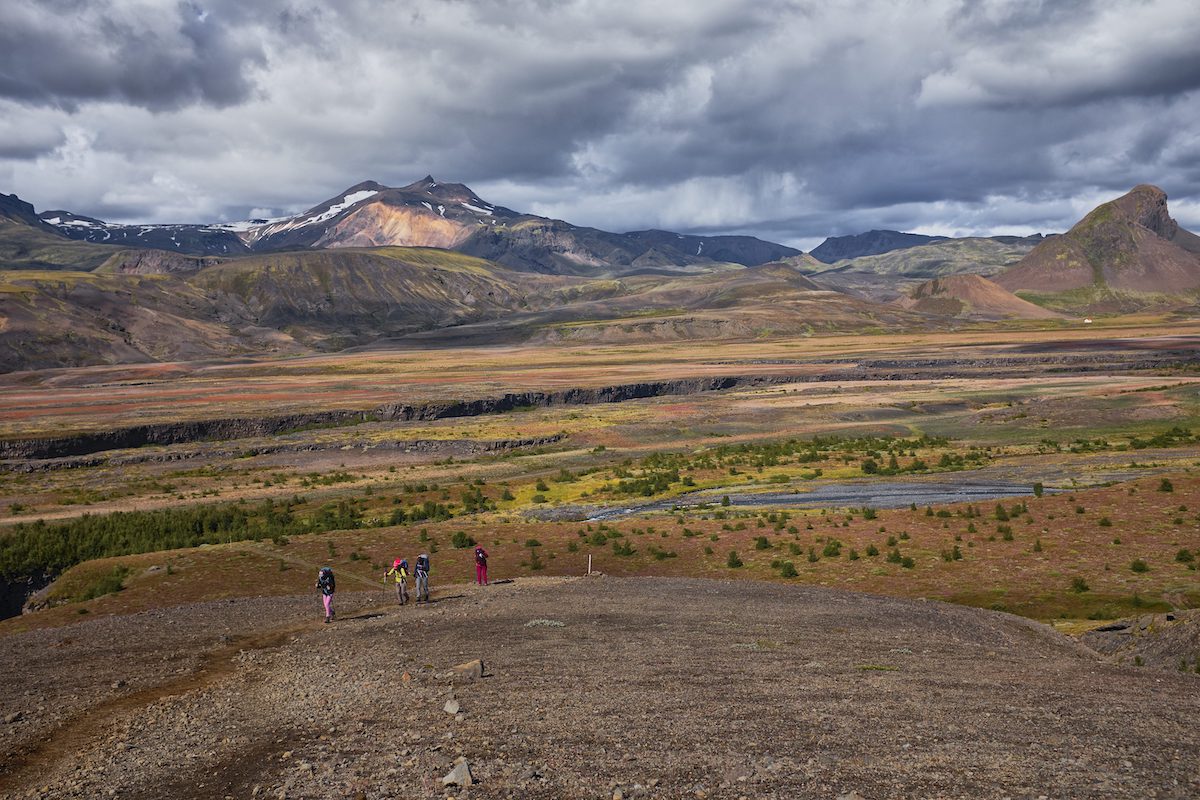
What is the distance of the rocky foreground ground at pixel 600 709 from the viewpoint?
12.9 m

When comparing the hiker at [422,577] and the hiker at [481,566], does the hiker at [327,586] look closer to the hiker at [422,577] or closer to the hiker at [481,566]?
the hiker at [422,577]

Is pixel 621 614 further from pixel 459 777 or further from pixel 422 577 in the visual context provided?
pixel 459 777

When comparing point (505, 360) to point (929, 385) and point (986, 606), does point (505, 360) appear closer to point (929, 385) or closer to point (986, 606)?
point (929, 385)

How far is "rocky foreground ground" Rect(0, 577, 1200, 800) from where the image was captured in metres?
12.9

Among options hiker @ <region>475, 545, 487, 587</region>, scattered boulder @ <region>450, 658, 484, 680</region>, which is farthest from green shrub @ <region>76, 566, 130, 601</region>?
scattered boulder @ <region>450, 658, 484, 680</region>

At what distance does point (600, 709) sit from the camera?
52.4 feet

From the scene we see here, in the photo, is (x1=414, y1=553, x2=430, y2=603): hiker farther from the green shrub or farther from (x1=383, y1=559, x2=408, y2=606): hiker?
the green shrub

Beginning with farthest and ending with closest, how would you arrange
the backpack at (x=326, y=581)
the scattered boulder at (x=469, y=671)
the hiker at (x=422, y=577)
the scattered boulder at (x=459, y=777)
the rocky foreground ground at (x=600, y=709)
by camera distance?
the hiker at (x=422, y=577) → the backpack at (x=326, y=581) → the scattered boulder at (x=469, y=671) → the rocky foreground ground at (x=600, y=709) → the scattered boulder at (x=459, y=777)

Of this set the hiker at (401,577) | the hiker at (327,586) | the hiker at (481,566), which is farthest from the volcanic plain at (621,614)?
the hiker at (401,577)

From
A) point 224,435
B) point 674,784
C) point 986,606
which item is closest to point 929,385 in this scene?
point 224,435

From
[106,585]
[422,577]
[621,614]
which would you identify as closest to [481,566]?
[422,577]

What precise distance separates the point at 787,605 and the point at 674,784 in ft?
48.1

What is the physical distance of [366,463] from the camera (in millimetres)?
73438

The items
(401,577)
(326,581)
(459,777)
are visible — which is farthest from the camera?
(401,577)
